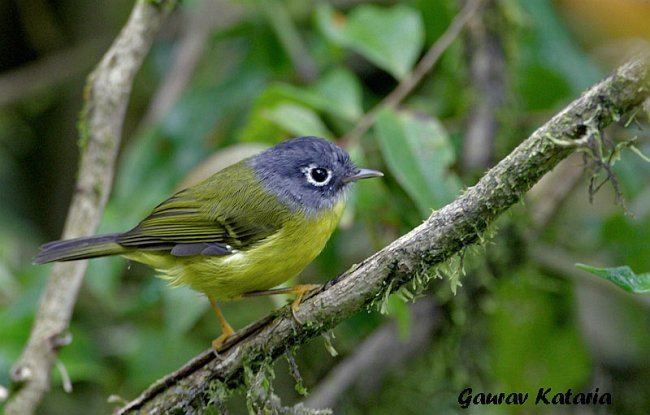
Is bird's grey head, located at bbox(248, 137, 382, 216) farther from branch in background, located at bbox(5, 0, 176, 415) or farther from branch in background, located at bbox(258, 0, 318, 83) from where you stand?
branch in background, located at bbox(258, 0, 318, 83)

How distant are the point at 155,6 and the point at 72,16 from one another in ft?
11.2

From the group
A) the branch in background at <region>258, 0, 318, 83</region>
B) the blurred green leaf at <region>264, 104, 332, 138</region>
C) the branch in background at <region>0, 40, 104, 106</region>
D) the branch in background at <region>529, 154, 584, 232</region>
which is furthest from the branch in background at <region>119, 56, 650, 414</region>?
the branch in background at <region>0, 40, 104, 106</region>

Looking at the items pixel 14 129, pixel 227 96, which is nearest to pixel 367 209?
pixel 227 96

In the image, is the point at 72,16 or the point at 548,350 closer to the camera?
the point at 548,350

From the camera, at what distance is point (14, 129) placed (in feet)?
20.8

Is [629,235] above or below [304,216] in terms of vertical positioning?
below

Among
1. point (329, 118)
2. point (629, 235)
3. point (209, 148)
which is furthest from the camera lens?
point (209, 148)

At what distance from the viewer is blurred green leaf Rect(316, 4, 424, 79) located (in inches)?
156

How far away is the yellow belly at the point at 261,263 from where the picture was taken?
3227 millimetres

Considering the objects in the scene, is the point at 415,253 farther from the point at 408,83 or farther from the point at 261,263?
the point at 408,83

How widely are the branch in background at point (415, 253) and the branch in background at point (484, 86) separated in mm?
2003

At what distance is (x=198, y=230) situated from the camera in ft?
11.6

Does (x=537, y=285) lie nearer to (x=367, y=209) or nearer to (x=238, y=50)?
(x=367, y=209)

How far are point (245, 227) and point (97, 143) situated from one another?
0.75 m
